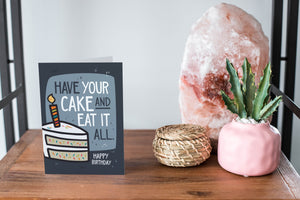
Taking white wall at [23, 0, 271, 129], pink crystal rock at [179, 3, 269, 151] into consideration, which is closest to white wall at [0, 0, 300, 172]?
white wall at [23, 0, 271, 129]

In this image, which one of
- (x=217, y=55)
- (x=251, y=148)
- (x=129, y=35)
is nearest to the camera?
(x=251, y=148)

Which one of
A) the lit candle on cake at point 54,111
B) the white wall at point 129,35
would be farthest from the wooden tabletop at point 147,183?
the white wall at point 129,35

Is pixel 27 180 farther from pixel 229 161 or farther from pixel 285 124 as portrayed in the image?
pixel 285 124

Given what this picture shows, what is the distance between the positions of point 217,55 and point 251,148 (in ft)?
0.85

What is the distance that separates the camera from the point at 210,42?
93 centimetres

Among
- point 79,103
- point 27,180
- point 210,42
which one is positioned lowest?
point 27,180

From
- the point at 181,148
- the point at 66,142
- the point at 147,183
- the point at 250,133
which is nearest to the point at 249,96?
the point at 250,133

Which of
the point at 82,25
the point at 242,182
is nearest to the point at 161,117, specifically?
the point at 82,25

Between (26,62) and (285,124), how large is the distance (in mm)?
923

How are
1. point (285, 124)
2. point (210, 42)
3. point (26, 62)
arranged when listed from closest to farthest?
point (210, 42) < point (285, 124) < point (26, 62)

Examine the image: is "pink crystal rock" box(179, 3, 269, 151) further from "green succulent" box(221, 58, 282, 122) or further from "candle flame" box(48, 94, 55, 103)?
"candle flame" box(48, 94, 55, 103)

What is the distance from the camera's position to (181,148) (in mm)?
862

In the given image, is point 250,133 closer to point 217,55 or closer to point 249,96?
point 249,96

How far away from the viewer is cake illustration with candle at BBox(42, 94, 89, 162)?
2.81 feet
